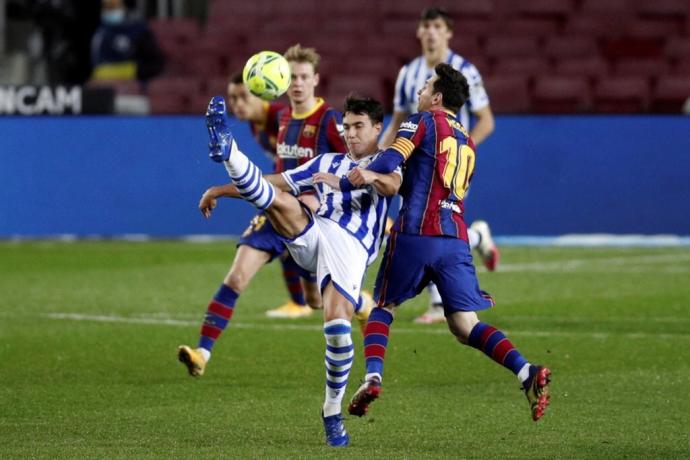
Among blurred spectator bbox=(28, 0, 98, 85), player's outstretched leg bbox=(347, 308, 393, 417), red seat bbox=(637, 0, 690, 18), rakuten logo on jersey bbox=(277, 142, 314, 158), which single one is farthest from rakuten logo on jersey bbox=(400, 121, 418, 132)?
blurred spectator bbox=(28, 0, 98, 85)

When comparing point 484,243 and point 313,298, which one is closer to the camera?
point 313,298

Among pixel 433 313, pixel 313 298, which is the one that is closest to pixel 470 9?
pixel 433 313

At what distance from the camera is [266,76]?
7586mm

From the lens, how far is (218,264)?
592 inches

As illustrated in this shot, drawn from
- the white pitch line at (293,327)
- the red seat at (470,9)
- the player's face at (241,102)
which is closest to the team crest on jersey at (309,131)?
the player's face at (241,102)

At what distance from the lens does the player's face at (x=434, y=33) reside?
36.2 feet

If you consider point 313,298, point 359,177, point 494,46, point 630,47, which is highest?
point 359,177

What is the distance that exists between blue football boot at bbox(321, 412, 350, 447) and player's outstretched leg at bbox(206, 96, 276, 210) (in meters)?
1.03

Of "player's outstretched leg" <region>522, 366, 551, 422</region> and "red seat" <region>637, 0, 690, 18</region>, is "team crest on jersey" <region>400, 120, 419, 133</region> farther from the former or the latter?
"red seat" <region>637, 0, 690, 18</region>

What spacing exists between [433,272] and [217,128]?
51.7 inches

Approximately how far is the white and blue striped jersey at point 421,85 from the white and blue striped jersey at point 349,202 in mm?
3790

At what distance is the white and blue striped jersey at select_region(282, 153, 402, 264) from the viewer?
23.9 feet

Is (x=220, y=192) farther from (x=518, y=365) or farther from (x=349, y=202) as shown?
(x=518, y=365)

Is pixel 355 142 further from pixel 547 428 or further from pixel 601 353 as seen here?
pixel 601 353
